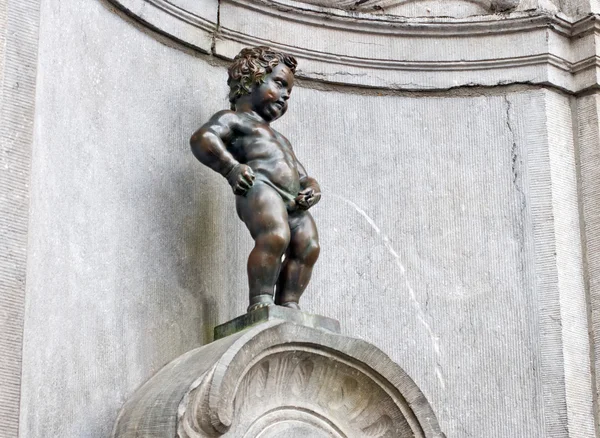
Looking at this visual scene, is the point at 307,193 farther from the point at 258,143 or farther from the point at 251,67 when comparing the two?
the point at 251,67

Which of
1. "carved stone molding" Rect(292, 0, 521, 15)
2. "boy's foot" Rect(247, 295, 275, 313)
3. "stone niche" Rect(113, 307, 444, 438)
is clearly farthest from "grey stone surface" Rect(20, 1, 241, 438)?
"carved stone molding" Rect(292, 0, 521, 15)

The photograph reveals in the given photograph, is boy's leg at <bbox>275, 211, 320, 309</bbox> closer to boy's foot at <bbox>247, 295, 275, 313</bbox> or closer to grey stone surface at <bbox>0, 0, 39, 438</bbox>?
boy's foot at <bbox>247, 295, 275, 313</bbox>

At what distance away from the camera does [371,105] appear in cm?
539

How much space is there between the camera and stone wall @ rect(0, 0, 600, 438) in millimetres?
4316

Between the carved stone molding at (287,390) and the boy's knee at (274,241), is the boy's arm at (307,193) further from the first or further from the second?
the carved stone molding at (287,390)

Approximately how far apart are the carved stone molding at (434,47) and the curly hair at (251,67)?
665 millimetres

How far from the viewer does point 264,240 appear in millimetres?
4273

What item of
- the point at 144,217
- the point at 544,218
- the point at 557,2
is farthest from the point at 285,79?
the point at 557,2

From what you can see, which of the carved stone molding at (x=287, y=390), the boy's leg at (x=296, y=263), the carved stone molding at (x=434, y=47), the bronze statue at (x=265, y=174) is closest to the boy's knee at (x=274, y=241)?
the bronze statue at (x=265, y=174)

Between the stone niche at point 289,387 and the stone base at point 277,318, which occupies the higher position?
the stone base at point 277,318

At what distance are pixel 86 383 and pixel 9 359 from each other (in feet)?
1.44

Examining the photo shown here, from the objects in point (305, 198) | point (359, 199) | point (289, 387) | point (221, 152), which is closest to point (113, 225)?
point (221, 152)

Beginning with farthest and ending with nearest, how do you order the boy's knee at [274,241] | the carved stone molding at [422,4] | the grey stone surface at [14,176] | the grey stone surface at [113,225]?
the carved stone molding at [422,4]
the boy's knee at [274,241]
the grey stone surface at [113,225]
the grey stone surface at [14,176]

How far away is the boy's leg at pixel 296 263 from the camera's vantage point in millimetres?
4391
